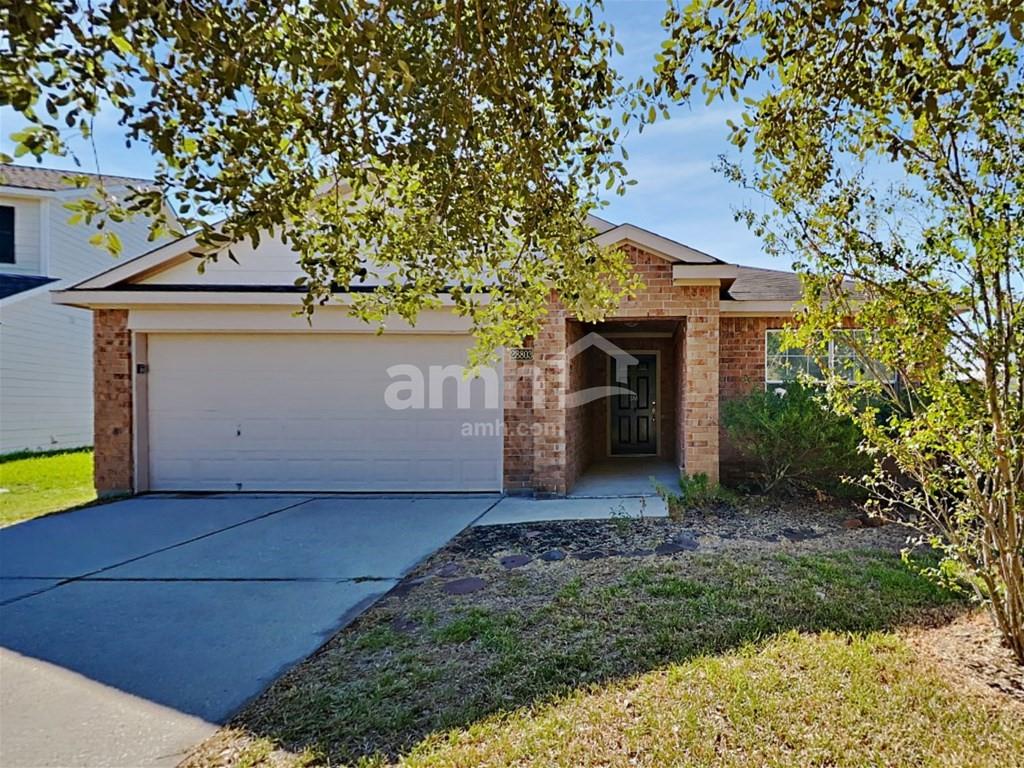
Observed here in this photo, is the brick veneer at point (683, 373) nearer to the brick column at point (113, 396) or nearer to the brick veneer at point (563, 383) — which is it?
the brick veneer at point (563, 383)

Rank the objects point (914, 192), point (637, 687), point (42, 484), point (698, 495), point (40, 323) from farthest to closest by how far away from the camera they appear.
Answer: point (40, 323) → point (42, 484) → point (698, 495) → point (914, 192) → point (637, 687)

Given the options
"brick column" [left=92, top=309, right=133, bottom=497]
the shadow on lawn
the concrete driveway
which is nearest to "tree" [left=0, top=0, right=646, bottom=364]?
the shadow on lawn

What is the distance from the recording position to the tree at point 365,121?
2262 millimetres

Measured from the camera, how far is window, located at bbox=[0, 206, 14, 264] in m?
15.0

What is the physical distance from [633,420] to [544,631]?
9.74 metres

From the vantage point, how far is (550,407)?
8523 mm

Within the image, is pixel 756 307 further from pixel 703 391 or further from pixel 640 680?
pixel 640 680

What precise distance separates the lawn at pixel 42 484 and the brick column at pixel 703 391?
902 centimetres

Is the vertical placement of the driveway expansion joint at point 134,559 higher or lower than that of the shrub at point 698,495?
lower

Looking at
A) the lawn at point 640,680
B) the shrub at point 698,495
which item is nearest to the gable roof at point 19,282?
the lawn at point 640,680

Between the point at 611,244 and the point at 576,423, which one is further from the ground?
the point at 611,244

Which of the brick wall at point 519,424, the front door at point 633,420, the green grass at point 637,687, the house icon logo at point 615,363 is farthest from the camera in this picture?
the front door at point 633,420

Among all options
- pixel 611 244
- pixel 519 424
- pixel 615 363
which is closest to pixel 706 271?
pixel 611 244

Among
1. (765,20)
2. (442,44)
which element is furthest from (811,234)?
(442,44)
